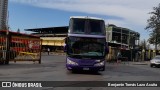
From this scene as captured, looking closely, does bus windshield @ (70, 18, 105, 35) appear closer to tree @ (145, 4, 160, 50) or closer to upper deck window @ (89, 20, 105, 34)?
upper deck window @ (89, 20, 105, 34)

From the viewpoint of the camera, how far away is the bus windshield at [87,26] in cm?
2555

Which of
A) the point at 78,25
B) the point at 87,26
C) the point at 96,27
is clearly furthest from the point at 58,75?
the point at 96,27

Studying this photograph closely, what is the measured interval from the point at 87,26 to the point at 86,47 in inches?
60.2

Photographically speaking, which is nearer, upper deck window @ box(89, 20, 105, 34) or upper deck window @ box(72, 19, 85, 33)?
upper deck window @ box(72, 19, 85, 33)

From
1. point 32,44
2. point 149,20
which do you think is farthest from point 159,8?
point 32,44

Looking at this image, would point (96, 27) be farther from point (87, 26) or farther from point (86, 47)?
point (86, 47)

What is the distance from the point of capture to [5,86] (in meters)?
15.2

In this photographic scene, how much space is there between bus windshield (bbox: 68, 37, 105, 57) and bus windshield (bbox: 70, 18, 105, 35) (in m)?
0.59

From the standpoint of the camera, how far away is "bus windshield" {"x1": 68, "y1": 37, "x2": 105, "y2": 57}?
25062 millimetres

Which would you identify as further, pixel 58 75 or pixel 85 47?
pixel 85 47

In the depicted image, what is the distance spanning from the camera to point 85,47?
25.2 m

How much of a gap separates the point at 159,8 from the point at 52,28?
1373 inches

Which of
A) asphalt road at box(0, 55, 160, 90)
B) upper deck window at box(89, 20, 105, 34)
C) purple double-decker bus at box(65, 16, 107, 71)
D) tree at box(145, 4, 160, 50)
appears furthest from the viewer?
tree at box(145, 4, 160, 50)

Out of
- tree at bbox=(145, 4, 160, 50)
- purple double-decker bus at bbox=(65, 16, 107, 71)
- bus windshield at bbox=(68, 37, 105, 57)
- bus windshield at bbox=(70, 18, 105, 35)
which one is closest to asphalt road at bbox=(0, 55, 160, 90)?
purple double-decker bus at bbox=(65, 16, 107, 71)
